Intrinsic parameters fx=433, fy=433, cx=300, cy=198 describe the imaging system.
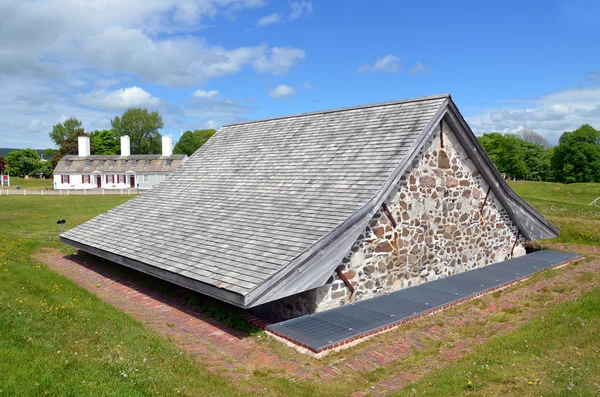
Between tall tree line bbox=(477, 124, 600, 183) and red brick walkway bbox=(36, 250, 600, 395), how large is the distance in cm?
7122

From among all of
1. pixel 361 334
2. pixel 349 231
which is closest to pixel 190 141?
pixel 349 231

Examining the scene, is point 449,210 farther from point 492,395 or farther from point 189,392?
point 189,392

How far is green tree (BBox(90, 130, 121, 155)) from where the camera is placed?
92188 mm

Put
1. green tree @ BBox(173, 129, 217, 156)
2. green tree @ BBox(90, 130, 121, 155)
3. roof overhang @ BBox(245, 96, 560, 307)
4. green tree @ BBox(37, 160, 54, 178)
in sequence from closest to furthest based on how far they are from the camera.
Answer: roof overhang @ BBox(245, 96, 560, 307) → green tree @ BBox(37, 160, 54, 178) → green tree @ BBox(90, 130, 121, 155) → green tree @ BBox(173, 129, 217, 156)

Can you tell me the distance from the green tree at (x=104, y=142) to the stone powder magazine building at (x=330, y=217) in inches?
3362

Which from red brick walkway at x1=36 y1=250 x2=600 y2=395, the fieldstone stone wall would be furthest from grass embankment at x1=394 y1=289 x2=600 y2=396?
the fieldstone stone wall

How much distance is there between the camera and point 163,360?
668cm

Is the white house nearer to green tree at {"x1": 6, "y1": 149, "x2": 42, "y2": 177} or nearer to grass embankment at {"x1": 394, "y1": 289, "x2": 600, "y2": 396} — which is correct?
green tree at {"x1": 6, "y1": 149, "x2": 42, "y2": 177}

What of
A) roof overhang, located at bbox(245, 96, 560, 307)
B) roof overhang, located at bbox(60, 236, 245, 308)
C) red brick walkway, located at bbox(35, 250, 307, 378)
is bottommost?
red brick walkway, located at bbox(35, 250, 307, 378)

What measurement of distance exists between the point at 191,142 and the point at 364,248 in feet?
333

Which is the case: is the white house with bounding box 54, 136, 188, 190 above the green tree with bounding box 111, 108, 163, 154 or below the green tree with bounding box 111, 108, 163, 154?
below

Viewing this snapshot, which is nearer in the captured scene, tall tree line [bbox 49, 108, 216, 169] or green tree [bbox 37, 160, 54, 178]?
green tree [bbox 37, 160, 54, 178]

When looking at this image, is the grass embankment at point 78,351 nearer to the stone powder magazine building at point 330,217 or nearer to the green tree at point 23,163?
the stone powder magazine building at point 330,217

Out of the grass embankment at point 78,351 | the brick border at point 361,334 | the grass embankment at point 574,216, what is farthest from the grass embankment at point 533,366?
the grass embankment at point 574,216
